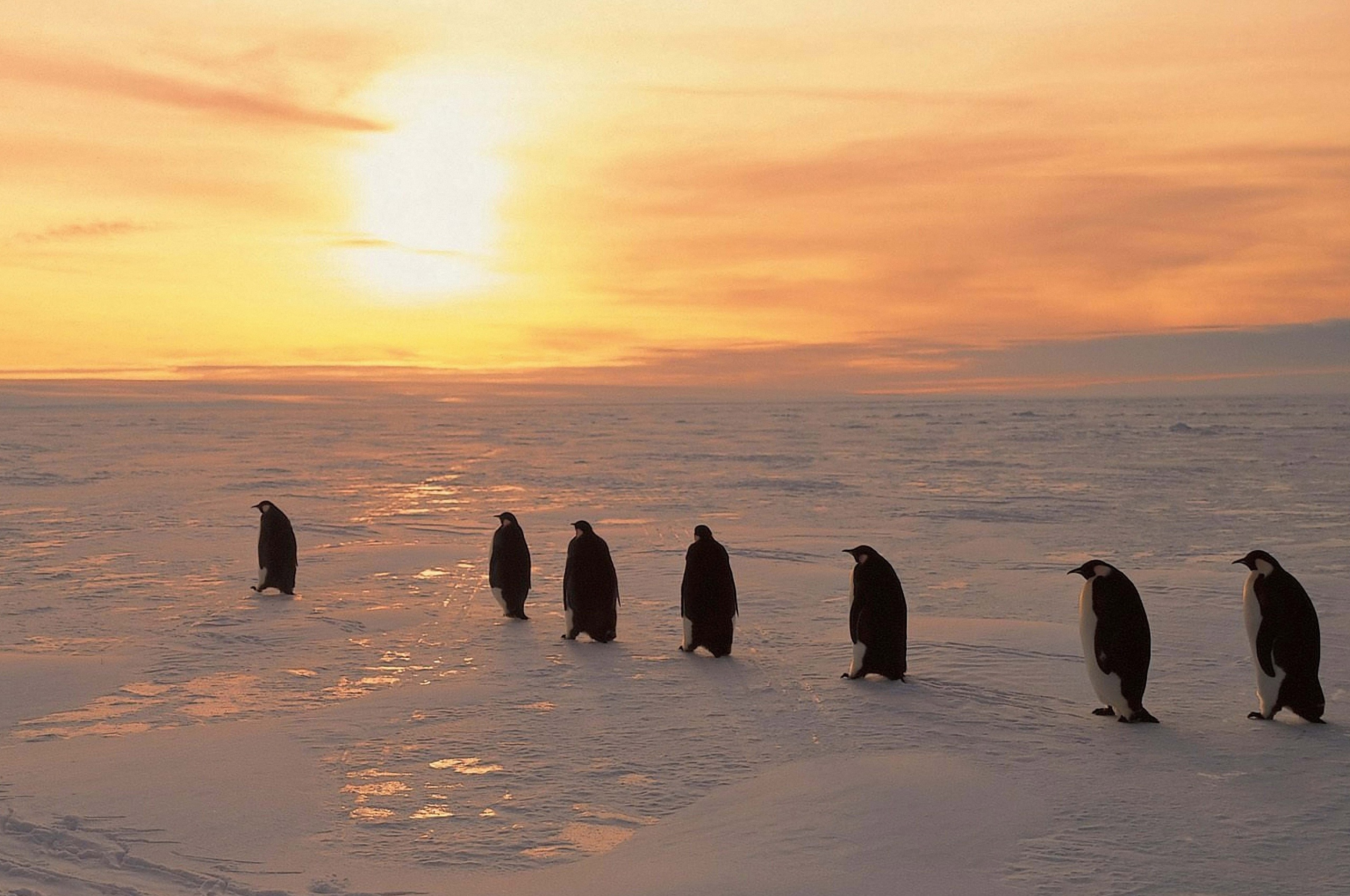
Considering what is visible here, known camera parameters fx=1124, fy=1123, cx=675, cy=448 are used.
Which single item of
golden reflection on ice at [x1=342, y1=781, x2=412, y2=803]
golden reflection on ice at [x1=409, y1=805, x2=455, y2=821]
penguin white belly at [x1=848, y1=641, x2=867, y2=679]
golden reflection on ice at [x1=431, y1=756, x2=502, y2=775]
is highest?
penguin white belly at [x1=848, y1=641, x2=867, y2=679]

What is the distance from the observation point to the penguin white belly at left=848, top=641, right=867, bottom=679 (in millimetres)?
6934

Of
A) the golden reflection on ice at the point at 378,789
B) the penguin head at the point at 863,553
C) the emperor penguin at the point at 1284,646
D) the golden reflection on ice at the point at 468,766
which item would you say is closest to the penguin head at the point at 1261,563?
the emperor penguin at the point at 1284,646

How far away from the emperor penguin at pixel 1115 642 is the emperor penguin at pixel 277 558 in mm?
6959

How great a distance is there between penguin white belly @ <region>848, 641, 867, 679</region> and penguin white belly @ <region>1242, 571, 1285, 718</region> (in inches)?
83.7

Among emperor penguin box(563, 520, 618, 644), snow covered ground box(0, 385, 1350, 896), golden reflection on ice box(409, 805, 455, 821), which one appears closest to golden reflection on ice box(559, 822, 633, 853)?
snow covered ground box(0, 385, 1350, 896)

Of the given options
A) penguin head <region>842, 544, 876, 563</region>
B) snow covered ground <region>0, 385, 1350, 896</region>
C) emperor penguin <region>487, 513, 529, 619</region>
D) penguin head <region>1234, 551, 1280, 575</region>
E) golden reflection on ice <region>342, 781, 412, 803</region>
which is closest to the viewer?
snow covered ground <region>0, 385, 1350, 896</region>

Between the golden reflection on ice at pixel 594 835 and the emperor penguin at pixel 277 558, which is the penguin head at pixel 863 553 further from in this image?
the emperor penguin at pixel 277 558

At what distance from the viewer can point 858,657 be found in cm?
697

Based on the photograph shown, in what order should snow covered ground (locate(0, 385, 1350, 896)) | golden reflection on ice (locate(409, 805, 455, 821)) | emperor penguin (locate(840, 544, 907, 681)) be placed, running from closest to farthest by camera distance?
snow covered ground (locate(0, 385, 1350, 896)) → golden reflection on ice (locate(409, 805, 455, 821)) → emperor penguin (locate(840, 544, 907, 681))

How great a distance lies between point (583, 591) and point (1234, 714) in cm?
427

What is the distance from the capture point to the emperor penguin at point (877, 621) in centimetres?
691

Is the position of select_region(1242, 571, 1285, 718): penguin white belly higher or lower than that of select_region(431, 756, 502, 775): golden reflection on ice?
higher

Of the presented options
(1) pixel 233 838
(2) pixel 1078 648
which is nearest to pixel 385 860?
(1) pixel 233 838

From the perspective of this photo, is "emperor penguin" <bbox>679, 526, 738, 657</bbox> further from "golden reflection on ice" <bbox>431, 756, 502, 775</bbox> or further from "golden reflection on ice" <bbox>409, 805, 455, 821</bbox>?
"golden reflection on ice" <bbox>409, 805, 455, 821</bbox>
